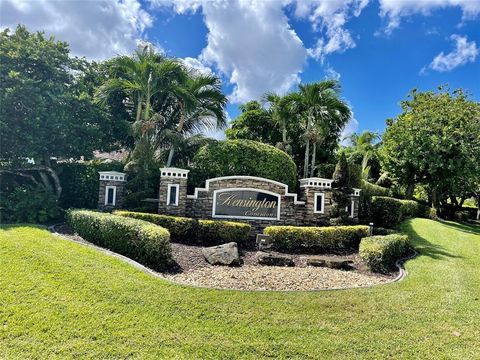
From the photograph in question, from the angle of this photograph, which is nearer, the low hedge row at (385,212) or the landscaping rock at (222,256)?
the landscaping rock at (222,256)

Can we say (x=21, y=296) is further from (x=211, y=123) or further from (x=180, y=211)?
(x=211, y=123)

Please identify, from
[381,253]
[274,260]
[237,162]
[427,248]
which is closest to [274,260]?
[274,260]

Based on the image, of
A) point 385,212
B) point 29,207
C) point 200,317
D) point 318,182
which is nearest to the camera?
point 200,317

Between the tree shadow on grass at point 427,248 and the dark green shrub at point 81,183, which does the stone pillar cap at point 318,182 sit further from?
the dark green shrub at point 81,183

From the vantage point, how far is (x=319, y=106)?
14648 mm

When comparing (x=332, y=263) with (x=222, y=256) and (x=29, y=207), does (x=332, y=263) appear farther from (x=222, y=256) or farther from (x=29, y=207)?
(x=29, y=207)

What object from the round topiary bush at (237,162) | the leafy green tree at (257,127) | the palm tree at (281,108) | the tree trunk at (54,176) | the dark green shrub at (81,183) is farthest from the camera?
the leafy green tree at (257,127)

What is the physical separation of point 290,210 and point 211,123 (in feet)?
19.1

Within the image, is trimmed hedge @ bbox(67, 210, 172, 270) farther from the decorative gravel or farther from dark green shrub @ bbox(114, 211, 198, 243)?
dark green shrub @ bbox(114, 211, 198, 243)

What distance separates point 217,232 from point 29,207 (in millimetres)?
6185

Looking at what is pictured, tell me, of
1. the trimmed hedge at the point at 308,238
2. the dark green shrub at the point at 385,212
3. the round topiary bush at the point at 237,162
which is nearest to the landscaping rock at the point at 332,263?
the trimmed hedge at the point at 308,238

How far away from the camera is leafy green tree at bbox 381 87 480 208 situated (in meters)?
15.4

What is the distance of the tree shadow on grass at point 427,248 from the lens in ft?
29.6

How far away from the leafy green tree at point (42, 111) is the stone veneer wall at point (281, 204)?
4.97 m
